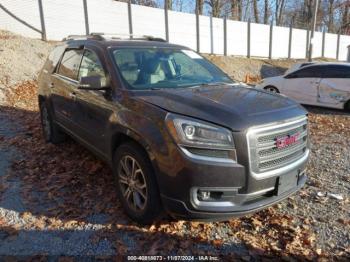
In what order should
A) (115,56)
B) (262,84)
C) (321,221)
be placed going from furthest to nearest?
1. (262,84)
2. (115,56)
3. (321,221)

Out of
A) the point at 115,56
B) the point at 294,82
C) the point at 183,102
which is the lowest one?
the point at 294,82

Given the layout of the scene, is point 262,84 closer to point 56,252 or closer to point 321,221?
point 321,221

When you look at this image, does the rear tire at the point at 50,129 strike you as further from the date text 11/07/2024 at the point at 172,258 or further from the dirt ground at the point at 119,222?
the date text 11/07/2024 at the point at 172,258

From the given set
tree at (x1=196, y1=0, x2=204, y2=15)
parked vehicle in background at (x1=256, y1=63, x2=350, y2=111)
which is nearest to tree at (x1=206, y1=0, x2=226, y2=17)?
tree at (x1=196, y1=0, x2=204, y2=15)

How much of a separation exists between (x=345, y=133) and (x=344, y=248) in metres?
4.91

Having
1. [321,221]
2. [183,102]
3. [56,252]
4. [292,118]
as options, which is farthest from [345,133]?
[56,252]

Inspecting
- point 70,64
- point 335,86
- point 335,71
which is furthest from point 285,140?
point 335,71

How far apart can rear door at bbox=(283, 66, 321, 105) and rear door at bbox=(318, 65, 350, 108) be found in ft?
0.67

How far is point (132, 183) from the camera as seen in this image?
349cm

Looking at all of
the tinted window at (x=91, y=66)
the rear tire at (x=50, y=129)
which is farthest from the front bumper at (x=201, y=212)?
the rear tire at (x=50, y=129)

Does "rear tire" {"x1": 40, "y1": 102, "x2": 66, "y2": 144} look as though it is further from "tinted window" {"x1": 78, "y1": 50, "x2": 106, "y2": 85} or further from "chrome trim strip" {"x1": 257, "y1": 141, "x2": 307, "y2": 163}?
"chrome trim strip" {"x1": 257, "y1": 141, "x2": 307, "y2": 163}

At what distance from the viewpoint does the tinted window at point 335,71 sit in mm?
9680

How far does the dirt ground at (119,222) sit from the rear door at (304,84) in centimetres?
490

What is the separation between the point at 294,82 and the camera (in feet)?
35.2
